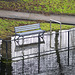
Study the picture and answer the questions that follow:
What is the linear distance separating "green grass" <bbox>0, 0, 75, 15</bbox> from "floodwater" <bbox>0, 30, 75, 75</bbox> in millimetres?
6071

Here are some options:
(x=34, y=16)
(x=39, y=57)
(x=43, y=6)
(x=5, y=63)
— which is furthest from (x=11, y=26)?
(x=5, y=63)

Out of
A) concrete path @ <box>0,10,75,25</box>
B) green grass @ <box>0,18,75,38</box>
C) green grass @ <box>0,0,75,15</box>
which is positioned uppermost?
green grass @ <box>0,0,75,15</box>

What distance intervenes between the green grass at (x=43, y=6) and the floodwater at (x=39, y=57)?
239 inches

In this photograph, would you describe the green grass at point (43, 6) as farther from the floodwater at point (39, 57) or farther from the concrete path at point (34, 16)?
the floodwater at point (39, 57)

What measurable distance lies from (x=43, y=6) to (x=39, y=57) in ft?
31.5

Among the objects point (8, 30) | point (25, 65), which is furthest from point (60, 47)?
point (8, 30)

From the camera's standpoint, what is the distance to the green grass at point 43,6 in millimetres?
23531

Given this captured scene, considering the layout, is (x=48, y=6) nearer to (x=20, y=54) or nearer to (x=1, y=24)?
(x=1, y=24)

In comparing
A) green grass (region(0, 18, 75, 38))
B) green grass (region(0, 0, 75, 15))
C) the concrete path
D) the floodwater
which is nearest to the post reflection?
the floodwater

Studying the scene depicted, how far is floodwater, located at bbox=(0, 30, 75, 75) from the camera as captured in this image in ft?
44.8

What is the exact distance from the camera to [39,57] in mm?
15203

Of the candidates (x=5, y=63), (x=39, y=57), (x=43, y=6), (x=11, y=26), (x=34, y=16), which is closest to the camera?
(x=5, y=63)

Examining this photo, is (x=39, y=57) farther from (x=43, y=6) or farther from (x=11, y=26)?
(x=43, y=6)

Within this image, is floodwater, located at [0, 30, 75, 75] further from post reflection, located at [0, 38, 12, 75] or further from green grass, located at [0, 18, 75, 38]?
green grass, located at [0, 18, 75, 38]
